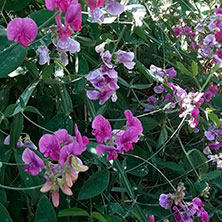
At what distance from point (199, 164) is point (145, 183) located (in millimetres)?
232

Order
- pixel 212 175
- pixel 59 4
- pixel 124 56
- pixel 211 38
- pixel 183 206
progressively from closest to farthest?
pixel 59 4 → pixel 124 56 → pixel 183 206 → pixel 212 175 → pixel 211 38

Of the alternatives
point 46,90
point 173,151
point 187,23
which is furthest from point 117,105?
point 187,23

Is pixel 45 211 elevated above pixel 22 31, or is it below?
below

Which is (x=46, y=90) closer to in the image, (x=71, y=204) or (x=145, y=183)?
(x=71, y=204)

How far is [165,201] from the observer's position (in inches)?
42.0

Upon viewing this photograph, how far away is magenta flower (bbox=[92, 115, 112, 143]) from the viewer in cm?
82

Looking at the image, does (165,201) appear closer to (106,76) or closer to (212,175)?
(212,175)

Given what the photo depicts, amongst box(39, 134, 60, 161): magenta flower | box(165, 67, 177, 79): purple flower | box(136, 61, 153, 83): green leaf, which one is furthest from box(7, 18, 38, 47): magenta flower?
box(165, 67, 177, 79): purple flower

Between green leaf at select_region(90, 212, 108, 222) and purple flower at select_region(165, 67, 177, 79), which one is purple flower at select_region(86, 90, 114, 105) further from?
purple flower at select_region(165, 67, 177, 79)

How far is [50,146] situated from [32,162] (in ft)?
0.14

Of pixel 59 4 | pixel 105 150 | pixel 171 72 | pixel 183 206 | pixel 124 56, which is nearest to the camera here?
pixel 59 4

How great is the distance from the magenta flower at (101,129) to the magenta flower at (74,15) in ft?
0.59

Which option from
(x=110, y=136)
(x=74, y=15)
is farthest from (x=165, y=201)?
(x=74, y=15)

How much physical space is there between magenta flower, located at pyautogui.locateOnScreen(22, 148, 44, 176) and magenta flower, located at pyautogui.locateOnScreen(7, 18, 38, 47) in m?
0.17
